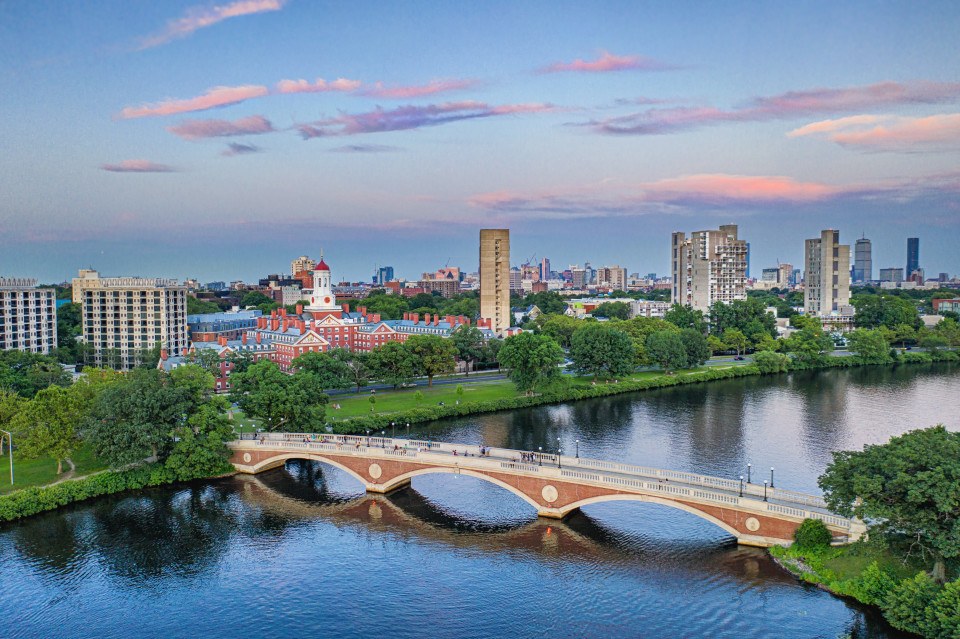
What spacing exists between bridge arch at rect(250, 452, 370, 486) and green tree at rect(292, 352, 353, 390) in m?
22.4

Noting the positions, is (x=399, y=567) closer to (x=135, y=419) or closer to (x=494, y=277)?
(x=135, y=419)

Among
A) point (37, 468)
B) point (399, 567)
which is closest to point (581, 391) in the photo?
point (399, 567)

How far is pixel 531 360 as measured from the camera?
84812 mm

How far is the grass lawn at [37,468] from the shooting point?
5153 cm

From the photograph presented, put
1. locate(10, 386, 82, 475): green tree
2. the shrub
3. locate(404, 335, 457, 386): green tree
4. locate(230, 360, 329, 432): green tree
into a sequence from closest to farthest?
the shrub < locate(10, 386, 82, 475): green tree < locate(230, 360, 329, 432): green tree < locate(404, 335, 457, 386): green tree

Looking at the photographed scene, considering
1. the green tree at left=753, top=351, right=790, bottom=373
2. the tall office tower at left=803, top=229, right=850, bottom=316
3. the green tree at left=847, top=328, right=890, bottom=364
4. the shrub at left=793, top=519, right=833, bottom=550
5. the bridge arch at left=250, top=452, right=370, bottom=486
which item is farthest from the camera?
the tall office tower at left=803, top=229, right=850, bottom=316

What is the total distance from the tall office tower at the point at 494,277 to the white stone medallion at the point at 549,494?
94.0 meters

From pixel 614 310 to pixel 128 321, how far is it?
11220 cm

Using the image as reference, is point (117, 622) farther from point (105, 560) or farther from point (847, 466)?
point (847, 466)

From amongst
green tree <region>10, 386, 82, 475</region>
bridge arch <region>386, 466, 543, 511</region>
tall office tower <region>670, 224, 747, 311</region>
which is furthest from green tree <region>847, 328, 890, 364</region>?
green tree <region>10, 386, 82, 475</region>

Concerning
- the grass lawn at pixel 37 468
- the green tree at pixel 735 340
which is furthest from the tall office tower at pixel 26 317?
the green tree at pixel 735 340

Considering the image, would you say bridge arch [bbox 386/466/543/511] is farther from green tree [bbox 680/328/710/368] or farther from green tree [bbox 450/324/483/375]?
green tree [bbox 680/328/710/368]

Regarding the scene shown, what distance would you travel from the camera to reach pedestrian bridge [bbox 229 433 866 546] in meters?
38.9

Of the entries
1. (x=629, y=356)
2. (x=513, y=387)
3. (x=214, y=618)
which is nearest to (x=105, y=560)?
(x=214, y=618)
